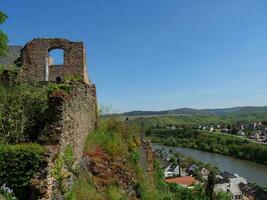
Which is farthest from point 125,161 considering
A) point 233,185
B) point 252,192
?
point 233,185

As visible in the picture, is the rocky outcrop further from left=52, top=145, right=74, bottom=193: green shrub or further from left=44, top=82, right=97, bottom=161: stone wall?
left=52, top=145, right=74, bottom=193: green shrub

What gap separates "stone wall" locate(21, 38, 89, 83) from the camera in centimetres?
1603

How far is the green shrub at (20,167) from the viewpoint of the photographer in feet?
26.2

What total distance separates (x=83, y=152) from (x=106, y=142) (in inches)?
54.3

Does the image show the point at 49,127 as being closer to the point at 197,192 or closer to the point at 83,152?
the point at 83,152

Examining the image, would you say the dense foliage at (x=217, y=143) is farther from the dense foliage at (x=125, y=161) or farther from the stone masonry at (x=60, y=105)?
the dense foliage at (x=125, y=161)

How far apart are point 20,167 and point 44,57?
8.67 metres

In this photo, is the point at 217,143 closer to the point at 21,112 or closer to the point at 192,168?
the point at 192,168

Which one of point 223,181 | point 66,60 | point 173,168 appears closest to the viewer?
point 66,60

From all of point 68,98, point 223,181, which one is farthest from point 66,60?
point 223,181

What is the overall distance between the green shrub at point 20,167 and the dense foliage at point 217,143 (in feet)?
329

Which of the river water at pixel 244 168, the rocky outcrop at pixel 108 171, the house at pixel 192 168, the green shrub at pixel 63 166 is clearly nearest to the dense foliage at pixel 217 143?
the river water at pixel 244 168

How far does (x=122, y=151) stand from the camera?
1260 cm

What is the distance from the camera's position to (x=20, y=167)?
26.4ft
